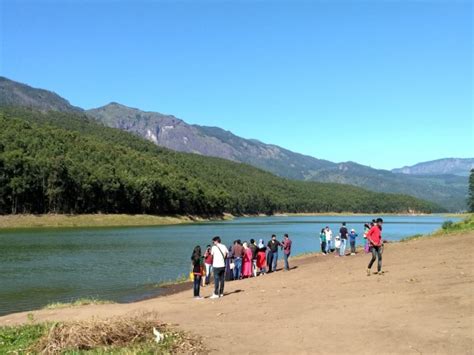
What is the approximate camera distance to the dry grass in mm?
10000

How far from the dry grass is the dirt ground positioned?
0.71 m

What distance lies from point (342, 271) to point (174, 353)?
46.9 feet

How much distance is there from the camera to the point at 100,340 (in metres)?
10.5

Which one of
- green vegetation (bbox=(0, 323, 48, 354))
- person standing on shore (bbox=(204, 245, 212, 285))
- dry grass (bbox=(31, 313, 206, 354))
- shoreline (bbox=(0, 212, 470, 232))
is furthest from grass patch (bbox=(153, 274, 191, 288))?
shoreline (bbox=(0, 212, 470, 232))

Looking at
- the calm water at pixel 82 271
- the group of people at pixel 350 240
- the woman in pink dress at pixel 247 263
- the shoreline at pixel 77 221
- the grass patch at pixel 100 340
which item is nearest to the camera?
the grass patch at pixel 100 340

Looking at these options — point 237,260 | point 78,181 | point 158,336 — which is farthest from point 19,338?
point 78,181

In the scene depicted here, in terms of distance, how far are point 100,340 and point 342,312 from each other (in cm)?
634

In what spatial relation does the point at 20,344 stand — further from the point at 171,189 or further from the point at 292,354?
the point at 171,189

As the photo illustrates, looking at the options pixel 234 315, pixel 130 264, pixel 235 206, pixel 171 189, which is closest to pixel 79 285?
pixel 130 264

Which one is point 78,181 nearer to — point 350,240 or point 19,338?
point 350,240

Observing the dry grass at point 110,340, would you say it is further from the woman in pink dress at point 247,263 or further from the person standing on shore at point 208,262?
the woman in pink dress at point 247,263

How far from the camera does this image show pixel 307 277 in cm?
2267

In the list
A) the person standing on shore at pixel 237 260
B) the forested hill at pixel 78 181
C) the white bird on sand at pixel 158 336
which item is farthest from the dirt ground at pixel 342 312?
the forested hill at pixel 78 181

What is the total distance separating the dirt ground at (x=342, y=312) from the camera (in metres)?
10.1
